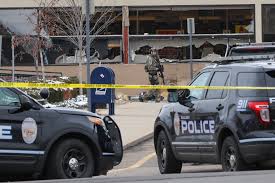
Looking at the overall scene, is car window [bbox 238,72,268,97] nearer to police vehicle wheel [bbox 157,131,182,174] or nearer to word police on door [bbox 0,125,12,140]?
police vehicle wheel [bbox 157,131,182,174]

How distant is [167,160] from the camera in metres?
11.3

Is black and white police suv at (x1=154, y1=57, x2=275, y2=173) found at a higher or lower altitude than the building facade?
lower

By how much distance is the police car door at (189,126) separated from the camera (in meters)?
10.5

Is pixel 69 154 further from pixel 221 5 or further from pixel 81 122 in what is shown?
pixel 221 5

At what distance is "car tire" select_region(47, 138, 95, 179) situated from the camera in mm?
9375

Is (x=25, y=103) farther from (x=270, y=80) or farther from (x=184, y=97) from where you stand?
(x=270, y=80)

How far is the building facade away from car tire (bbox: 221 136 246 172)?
2610 centimetres

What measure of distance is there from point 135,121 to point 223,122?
33.1 ft

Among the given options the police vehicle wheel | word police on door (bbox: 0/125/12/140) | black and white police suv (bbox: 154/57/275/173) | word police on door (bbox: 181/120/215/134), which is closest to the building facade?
the police vehicle wheel

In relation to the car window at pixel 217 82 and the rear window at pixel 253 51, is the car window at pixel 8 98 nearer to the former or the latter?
the car window at pixel 217 82

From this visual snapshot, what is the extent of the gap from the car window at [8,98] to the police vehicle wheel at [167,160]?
3.06m

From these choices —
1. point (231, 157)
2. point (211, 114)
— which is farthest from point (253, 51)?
point (231, 157)

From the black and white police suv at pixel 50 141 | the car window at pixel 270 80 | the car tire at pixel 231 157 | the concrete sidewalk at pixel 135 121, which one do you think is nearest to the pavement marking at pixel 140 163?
the concrete sidewalk at pixel 135 121

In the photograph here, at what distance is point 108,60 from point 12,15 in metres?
5.80
